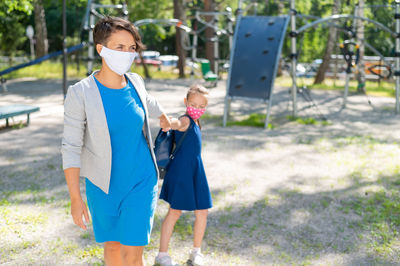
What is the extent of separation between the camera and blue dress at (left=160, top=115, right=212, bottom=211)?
323 centimetres

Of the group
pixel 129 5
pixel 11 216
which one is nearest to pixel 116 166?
pixel 11 216

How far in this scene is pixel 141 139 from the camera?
247 centimetres

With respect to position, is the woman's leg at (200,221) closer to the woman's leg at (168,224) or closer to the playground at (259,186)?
the woman's leg at (168,224)

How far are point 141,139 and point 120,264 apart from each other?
0.77m

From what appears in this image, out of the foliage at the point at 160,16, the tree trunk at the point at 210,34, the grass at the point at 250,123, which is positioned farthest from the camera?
the tree trunk at the point at 210,34

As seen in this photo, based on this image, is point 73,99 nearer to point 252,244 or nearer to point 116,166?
point 116,166

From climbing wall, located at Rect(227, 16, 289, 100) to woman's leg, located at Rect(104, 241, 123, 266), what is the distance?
24.1 feet

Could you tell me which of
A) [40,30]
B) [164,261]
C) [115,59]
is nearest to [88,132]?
[115,59]

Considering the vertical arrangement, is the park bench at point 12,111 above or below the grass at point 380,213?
above

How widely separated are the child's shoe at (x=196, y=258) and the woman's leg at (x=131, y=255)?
1.07 meters

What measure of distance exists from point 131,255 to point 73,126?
772 mm

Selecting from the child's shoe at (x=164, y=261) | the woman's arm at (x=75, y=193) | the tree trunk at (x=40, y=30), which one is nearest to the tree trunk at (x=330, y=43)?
the tree trunk at (x=40, y=30)

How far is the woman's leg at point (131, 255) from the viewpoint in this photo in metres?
2.45

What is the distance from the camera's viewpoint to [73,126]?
88.9 inches
